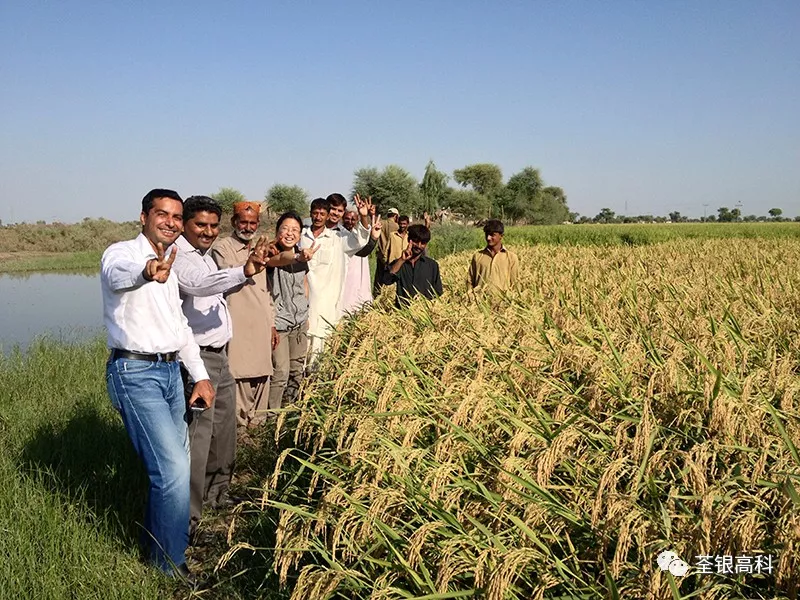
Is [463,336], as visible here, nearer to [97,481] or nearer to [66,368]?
[97,481]

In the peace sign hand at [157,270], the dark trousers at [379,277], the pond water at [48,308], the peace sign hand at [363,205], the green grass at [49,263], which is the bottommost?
the pond water at [48,308]

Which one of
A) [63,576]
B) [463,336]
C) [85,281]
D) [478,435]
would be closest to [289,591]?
[478,435]

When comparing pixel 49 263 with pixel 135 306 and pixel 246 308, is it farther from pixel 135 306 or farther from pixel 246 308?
pixel 135 306

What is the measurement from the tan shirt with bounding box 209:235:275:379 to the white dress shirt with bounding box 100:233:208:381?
1.52 meters

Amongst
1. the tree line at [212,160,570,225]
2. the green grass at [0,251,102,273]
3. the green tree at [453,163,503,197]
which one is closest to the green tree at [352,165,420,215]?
the tree line at [212,160,570,225]

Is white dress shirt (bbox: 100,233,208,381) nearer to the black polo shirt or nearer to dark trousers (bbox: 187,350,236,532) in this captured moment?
dark trousers (bbox: 187,350,236,532)

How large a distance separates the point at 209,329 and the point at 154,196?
1.01 m

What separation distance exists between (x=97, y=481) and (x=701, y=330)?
12.7 feet

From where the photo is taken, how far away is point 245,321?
468 cm

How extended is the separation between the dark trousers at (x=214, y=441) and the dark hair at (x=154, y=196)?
1030 mm

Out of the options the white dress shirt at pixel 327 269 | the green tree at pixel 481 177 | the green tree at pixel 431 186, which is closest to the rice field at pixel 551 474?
the white dress shirt at pixel 327 269

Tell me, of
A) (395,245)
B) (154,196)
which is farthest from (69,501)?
(395,245)

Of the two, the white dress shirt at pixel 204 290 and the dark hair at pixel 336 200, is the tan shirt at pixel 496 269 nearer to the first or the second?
the dark hair at pixel 336 200

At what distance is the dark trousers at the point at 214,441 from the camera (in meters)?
3.60
